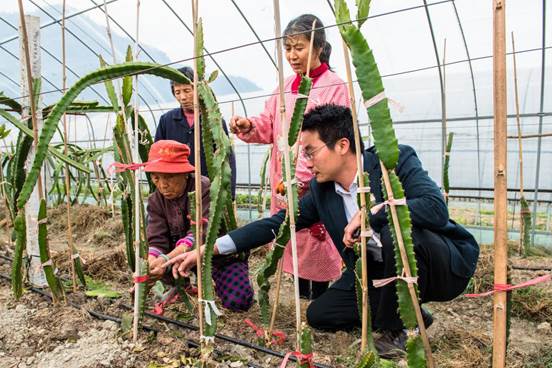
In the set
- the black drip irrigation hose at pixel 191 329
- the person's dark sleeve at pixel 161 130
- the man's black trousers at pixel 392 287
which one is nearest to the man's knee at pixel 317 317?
the man's black trousers at pixel 392 287

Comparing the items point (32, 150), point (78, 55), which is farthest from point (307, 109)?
point (78, 55)

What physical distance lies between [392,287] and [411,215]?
0.89ft

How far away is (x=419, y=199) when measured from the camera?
4.74 feet

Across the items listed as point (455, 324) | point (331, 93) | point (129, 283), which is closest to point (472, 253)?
point (455, 324)

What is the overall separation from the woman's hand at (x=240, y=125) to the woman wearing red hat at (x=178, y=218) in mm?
217

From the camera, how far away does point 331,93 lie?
1916 mm

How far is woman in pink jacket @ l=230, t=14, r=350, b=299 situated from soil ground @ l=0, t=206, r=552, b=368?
0.23 metres

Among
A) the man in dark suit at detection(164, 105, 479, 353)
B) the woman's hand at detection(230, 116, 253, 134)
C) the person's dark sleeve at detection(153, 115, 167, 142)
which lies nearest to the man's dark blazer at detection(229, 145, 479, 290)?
the man in dark suit at detection(164, 105, 479, 353)

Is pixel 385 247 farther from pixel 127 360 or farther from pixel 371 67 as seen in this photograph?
pixel 127 360

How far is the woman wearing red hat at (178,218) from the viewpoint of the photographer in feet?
5.89

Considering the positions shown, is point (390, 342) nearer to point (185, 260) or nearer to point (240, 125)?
point (185, 260)

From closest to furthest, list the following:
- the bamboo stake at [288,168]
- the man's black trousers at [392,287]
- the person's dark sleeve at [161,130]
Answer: the bamboo stake at [288,168] < the man's black trousers at [392,287] < the person's dark sleeve at [161,130]

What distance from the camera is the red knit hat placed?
1741 millimetres

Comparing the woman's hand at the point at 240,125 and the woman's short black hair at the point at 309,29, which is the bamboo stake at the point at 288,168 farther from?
the woman's short black hair at the point at 309,29
